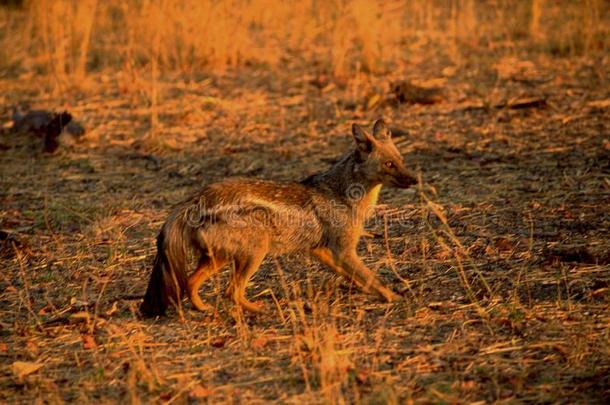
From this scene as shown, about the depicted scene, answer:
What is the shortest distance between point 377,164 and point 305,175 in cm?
235

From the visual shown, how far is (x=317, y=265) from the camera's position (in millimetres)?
7250

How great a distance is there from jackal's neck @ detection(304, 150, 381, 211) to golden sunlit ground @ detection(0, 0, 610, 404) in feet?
1.38

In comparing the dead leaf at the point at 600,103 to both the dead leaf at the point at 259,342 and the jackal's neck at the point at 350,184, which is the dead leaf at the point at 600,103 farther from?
the dead leaf at the point at 259,342

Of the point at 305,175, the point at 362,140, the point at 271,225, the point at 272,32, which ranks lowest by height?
the point at 305,175

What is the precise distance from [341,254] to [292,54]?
7.60m

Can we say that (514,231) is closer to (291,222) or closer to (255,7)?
(291,222)

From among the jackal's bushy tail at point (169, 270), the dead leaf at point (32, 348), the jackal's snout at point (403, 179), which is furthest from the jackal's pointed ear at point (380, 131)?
the dead leaf at point (32, 348)

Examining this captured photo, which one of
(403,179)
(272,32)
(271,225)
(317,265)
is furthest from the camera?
(272,32)

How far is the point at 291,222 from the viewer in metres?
6.50

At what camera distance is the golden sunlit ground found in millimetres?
5102

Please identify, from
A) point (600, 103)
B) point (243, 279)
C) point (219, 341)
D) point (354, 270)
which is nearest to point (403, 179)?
point (354, 270)

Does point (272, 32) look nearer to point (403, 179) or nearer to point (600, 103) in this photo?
point (600, 103)

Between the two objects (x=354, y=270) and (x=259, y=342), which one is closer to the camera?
(x=259, y=342)

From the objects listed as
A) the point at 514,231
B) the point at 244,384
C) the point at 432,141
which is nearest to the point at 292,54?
the point at 432,141
